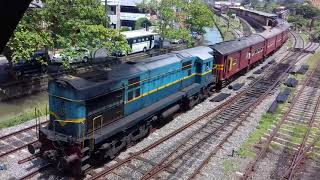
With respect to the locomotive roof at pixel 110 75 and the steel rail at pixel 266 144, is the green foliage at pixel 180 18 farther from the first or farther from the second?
the locomotive roof at pixel 110 75

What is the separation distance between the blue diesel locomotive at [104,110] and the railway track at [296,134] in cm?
530

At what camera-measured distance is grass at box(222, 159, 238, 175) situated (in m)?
13.5

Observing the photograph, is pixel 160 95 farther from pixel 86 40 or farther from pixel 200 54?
pixel 86 40

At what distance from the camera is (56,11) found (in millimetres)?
25344

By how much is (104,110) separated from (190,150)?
458 cm

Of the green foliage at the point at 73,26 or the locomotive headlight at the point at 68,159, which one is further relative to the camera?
the green foliage at the point at 73,26

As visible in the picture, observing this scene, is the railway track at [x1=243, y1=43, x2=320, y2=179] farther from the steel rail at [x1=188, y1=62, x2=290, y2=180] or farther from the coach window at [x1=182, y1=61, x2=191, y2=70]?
the coach window at [x1=182, y1=61, x2=191, y2=70]

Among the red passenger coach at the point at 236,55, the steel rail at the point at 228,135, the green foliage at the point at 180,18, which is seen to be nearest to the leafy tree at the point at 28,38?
the red passenger coach at the point at 236,55

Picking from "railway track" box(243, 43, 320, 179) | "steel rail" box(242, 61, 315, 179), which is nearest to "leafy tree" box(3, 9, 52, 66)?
"steel rail" box(242, 61, 315, 179)

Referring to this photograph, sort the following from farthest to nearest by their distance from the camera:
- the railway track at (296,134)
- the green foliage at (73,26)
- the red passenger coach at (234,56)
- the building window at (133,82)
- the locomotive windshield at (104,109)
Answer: the red passenger coach at (234,56) → the green foliage at (73,26) → the building window at (133,82) → the railway track at (296,134) → the locomotive windshield at (104,109)

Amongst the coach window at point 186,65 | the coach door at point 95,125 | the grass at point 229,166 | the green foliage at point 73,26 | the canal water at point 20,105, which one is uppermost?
the green foliage at point 73,26

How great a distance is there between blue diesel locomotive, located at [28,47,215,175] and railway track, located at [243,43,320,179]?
5.30 metres

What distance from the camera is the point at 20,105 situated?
23422 millimetres

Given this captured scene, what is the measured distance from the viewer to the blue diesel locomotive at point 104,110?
12.1 meters
